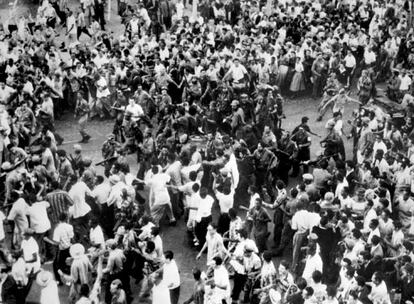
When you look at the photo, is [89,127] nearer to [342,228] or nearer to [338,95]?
[338,95]

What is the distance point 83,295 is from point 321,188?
241 inches

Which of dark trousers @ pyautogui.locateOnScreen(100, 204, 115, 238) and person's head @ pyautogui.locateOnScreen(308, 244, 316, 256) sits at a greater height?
person's head @ pyautogui.locateOnScreen(308, 244, 316, 256)

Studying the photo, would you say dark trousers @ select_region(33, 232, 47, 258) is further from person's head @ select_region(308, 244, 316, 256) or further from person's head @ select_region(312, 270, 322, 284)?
person's head @ select_region(312, 270, 322, 284)

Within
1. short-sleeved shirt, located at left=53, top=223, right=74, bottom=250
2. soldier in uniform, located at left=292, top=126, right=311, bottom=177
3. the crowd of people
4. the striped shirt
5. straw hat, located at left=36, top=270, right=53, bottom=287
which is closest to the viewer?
straw hat, located at left=36, top=270, right=53, bottom=287

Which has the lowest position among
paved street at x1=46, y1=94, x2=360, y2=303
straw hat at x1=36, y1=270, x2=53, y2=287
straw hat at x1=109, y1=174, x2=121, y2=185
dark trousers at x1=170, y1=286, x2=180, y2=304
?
paved street at x1=46, y1=94, x2=360, y2=303

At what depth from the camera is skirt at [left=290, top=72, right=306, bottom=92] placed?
22.6 meters

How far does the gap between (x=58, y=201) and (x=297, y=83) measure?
10.6 meters

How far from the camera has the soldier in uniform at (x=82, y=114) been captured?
19906 millimetres

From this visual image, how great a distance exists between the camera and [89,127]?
69.5 feet

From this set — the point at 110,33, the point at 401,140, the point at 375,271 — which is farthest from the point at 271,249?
the point at 110,33

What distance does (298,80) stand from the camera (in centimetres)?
2269

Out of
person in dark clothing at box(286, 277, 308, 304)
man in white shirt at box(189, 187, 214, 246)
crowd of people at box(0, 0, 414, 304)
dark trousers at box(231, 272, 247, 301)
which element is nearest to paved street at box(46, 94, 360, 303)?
crowd of people at box(0, 0, 414, 304)

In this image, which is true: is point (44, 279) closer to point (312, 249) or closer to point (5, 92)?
point (312, 249)

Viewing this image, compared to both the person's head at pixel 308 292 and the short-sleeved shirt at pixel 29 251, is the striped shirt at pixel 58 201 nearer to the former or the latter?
the short-sleeved shirt at pixel 29 251
